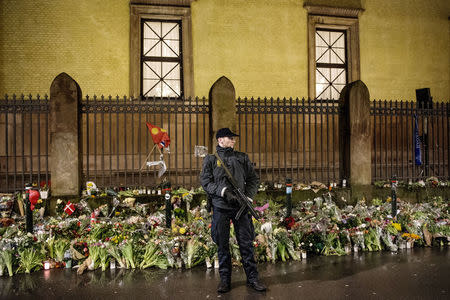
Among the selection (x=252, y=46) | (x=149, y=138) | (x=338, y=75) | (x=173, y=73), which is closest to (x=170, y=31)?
(x=173, y=73)

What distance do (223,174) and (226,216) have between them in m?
0.53

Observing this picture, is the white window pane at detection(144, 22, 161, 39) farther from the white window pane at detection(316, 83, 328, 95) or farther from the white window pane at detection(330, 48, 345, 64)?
the white window pane at detection(330, 48, 345, 64)

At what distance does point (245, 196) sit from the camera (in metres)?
5.02

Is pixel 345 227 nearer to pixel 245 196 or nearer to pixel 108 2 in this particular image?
pixel 245 196

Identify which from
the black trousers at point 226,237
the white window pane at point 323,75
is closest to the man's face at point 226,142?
the black trousers at point 226,237

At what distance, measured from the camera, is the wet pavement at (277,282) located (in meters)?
5.00

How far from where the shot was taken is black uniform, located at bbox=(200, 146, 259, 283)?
504 centimetres

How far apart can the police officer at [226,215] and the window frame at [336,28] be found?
34.6 ft

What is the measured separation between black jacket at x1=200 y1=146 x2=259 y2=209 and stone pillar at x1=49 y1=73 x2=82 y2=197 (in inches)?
192

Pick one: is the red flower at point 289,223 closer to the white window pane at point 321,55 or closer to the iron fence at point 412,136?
the iron fence at point 412,136

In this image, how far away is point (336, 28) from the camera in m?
15.8

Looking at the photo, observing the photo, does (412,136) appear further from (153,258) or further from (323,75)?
(153,258)

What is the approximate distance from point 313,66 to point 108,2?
771 centimetres

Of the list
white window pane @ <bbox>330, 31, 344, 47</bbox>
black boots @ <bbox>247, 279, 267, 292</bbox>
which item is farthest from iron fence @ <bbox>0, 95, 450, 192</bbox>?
black boots @ <bbox>247, 279, 267, 292</bbox>
